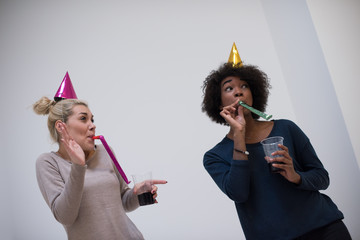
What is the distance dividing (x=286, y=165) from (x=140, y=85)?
6.12ft

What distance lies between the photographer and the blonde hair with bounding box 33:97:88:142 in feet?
5.05

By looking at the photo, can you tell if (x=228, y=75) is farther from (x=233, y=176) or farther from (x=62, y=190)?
(x=62, y=190)

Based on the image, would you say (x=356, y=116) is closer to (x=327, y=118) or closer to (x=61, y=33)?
(x=327, y=118)

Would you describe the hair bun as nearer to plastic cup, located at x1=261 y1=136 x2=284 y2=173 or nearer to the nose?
the nose

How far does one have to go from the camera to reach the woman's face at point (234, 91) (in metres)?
1.48

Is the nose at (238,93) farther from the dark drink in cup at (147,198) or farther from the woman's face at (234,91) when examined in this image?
the dark drink in cup at (147,198)

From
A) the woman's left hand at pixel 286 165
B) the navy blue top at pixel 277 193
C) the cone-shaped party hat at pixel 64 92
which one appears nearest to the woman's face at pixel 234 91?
the navy blue top at pixel 277 193

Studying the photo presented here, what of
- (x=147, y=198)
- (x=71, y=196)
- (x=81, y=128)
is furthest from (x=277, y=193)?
(x=81, y=128)

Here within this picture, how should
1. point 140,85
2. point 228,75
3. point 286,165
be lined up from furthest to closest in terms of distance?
point 140,85
point 228,75
point 286,165

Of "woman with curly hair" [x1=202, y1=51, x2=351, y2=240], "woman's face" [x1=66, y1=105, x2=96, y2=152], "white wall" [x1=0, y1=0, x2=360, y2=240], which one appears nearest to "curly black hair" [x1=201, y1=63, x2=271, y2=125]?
"woman with curly hair" [x1=202, y1=51, x2=351, y2=240]

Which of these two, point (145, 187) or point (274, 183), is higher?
point (145, 187)

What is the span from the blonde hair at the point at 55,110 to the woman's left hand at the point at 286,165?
3.45 ft

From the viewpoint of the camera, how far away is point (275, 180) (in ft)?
4.18

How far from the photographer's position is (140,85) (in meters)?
2.78
